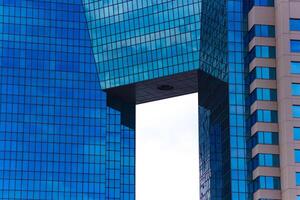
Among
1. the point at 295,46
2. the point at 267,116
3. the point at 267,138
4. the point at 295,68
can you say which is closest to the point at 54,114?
the point at 267,116

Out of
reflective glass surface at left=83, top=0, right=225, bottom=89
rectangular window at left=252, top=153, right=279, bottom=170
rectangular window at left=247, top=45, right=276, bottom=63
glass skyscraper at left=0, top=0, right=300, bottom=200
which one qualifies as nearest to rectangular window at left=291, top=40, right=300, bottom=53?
glass skyscraper at left=0, top=0, right=300, bottom=200

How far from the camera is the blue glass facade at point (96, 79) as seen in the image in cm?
12938

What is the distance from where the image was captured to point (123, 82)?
137 m

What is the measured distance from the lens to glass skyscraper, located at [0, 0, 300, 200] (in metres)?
121

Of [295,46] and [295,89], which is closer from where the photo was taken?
[295,89]

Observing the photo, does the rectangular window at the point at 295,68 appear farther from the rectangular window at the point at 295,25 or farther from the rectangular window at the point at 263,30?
the rectangular window at the point at 263,30

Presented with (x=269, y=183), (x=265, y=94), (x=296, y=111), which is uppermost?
(x=265, y=94)

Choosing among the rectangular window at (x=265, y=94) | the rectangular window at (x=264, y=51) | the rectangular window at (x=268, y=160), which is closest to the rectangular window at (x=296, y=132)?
the rectangular window at (x=268, y=160)

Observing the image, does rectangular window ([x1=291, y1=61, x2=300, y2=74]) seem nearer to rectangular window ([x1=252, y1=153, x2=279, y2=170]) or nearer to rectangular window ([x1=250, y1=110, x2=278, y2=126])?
rectangular window ([x1=250, y1=110, x2=278, y2=126])

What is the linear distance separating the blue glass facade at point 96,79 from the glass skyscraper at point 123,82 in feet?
0.48

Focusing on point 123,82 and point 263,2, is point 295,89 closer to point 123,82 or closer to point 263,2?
point 263,2

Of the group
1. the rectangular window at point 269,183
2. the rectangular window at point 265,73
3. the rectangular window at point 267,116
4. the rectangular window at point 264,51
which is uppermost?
the rectangular window at point 264,51


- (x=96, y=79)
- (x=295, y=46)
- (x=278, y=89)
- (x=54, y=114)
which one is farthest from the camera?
(x=96, y=79)

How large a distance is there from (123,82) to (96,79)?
432cm
